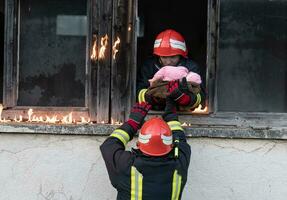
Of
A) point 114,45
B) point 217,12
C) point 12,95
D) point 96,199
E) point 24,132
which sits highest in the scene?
point 217,12

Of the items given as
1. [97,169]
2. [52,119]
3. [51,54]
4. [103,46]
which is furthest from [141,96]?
[51,54]

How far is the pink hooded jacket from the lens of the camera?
455cm

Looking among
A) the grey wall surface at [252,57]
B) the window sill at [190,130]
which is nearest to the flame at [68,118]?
the window sill at [190,130]

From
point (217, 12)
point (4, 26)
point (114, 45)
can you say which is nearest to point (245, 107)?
point (217, 12)

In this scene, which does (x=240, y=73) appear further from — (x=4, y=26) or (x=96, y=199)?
(x=4, y=26)

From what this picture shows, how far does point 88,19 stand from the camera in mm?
4863

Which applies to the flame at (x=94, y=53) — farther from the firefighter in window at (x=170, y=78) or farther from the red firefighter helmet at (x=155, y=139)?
the red firefighter helmet at (x=155, y=139)

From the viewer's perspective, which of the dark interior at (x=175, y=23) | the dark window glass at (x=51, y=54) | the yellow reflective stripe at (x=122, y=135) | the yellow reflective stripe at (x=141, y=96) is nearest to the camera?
the yellow reflective stripe at (x=122, y=135)

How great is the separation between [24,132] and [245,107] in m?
1.93

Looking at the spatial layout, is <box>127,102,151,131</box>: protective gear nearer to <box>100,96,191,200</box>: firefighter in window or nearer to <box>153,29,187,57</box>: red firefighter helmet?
<box>100,96,191,200</box>: firefighter in window

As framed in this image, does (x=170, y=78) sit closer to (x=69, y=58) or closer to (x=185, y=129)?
(x=185, y=129)

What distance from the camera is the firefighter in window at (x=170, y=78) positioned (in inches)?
173

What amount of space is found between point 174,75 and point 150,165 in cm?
108

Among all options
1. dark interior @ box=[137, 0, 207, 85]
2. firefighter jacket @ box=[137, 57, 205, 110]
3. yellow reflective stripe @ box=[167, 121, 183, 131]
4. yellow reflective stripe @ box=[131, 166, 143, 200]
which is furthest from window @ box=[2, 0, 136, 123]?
yellow reflective stripe @ box=[131, 166, 143, 200]
